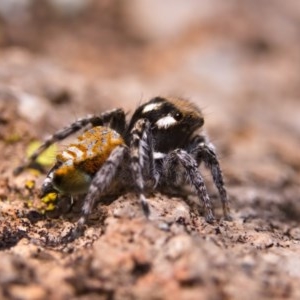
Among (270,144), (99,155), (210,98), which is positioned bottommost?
(99,155)

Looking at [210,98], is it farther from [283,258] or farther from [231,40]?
[283,258]

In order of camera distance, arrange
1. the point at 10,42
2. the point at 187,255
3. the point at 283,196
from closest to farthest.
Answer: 1. the point at 187,255
2. the point at 283,196
3. the point at 10,42

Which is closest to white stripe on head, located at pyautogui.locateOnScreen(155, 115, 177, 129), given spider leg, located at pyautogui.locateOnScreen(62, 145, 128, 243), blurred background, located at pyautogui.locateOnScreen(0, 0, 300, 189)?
spider leg, located at pyautogui.locateOnScreen(62, 145, 128, 243)

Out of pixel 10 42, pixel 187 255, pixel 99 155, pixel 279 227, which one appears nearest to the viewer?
pixel 187 255

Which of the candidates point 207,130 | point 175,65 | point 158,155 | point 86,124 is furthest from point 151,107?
point 175,65

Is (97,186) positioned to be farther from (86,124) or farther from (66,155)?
(86,124)

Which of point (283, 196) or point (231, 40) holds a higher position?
point (231, 40)

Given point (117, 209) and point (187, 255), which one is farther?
point (117, 209)

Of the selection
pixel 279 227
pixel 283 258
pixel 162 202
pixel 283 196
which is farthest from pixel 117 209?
pixel 283 196
